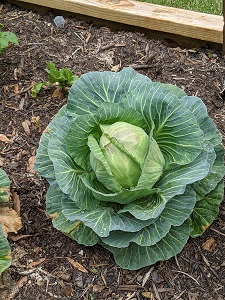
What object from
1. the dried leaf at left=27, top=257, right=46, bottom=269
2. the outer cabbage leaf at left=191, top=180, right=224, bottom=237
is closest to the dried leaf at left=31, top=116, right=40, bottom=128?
the dried leaf at left=27, top=257, right=46, bottom=269

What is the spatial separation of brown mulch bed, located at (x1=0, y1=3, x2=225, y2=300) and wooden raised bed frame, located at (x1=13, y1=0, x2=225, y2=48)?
10 cm

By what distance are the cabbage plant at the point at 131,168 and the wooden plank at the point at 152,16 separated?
46.9 inches

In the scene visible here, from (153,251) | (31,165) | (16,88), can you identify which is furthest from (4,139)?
(153,251)

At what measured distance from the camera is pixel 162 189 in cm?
240

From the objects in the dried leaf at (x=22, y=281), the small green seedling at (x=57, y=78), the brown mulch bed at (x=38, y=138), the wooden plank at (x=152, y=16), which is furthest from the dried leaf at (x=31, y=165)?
the wooden plank at (x=152, y=16)

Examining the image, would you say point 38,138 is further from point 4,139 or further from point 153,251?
point 153,251

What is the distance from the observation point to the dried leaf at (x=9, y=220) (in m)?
2.63

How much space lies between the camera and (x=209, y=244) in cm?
261

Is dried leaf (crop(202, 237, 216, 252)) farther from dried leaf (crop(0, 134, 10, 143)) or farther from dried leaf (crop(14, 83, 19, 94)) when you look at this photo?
dried leaf (crop(14, 83, 19, 94))

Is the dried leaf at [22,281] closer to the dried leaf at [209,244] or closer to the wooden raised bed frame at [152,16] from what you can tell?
the dried leaf at [209,244]

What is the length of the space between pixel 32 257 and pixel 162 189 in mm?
770

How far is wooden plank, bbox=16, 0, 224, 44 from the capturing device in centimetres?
362

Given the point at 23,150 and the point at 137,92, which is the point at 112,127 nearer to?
the point at 137,92

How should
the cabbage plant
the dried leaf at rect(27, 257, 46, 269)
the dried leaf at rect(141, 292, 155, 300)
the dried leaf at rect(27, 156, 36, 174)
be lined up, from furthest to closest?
the dried leaf at rect(27, 156, 36, 174) → the dried leaf at rect(27, 257, 46, 269) → the dried leaf at rect(141, 292, 155, 300) → the cabbage plant
